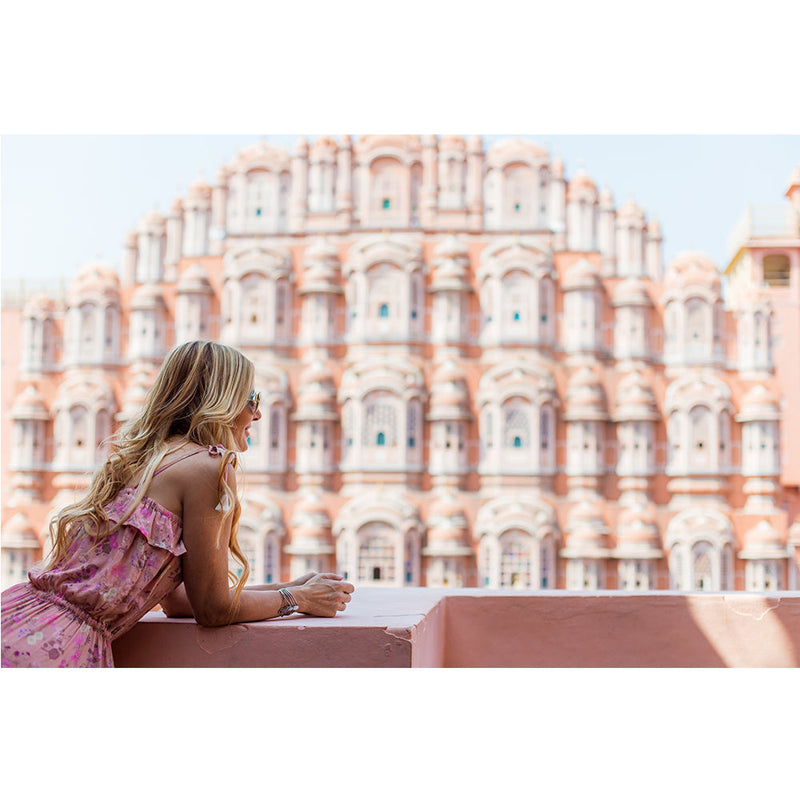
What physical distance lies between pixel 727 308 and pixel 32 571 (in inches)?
452

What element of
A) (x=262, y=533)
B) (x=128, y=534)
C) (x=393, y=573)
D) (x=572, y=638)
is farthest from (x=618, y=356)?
(x=128, y=534)

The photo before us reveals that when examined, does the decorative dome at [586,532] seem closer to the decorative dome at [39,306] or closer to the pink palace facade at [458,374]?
the pink palace facade at [458,374]

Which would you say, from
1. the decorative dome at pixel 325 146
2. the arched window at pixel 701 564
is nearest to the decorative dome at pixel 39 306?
the decorative dome at pixel 325 146

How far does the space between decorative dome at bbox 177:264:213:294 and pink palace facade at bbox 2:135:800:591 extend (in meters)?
0.03

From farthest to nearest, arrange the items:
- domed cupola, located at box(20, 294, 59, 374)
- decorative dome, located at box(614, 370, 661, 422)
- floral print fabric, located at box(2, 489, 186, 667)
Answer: domed cupola, located at box(20, 294, 59, 374) → decorative dome, located at box(614, 370, 661, 422) → floral print fabric, located at box(2, 489, 186, 667)

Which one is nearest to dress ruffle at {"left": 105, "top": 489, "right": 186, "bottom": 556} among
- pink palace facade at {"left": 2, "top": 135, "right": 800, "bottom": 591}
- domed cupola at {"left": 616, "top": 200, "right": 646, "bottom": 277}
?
pink palace facade at {"left": 2, "top": 135, "right": 800, "bottom": 591}

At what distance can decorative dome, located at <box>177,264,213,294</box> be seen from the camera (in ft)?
38.5

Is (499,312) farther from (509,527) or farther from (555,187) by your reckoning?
(509,527)

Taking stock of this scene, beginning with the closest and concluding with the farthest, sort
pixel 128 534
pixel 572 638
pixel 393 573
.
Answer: pixel 128 534 < pixel 572 638 < pixel 393 573

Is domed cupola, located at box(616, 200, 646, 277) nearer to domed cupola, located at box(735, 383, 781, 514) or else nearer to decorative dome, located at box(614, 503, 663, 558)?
domed cupola, located at box(735, 383, 781, 514)

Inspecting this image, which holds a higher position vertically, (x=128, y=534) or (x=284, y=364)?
(x=284, y=364)

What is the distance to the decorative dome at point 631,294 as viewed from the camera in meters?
11.4

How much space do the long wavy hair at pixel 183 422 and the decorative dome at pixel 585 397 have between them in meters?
9.86

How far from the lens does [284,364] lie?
11.6 m
